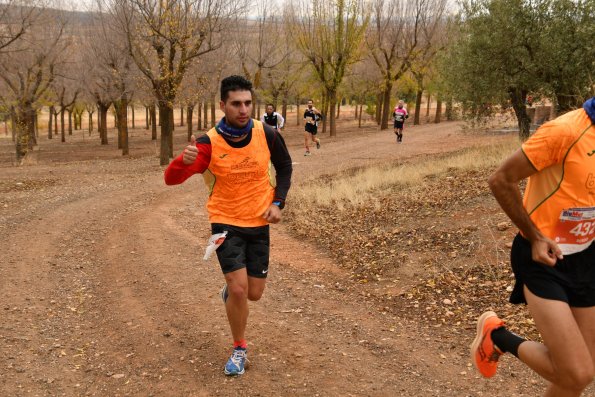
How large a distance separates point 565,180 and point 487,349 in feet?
4.12

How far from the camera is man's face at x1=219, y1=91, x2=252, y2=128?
4.05 meters

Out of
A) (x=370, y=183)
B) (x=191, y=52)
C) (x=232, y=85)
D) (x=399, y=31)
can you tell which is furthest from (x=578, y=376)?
(x=399, y=31)

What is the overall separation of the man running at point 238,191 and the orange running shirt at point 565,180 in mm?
1987

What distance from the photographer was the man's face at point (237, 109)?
4051 millimetres

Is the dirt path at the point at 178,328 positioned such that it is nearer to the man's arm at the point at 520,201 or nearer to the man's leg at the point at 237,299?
the man's leg at the point at 237,299

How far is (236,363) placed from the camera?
13.9 feet

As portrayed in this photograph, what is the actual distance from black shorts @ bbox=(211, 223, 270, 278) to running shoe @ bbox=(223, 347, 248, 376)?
64 cm

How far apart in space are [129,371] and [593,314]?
3.44m

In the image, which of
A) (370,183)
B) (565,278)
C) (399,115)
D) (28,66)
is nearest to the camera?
(565,278)

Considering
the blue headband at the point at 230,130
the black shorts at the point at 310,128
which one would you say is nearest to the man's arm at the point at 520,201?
the blue headband at the point at 230,130

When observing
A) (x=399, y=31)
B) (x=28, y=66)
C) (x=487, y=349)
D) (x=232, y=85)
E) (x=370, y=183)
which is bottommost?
(x=370, y=183)

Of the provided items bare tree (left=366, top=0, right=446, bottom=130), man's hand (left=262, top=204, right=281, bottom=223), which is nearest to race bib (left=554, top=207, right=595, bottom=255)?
man's hand (left=262, top=204, right=281, bottom=223)

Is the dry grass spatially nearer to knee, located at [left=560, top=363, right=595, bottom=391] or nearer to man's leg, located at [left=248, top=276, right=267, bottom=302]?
man's leg, located at [left=248, top=276, right=267, bottom=302]

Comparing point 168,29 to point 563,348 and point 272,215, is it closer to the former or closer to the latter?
point 272,215
